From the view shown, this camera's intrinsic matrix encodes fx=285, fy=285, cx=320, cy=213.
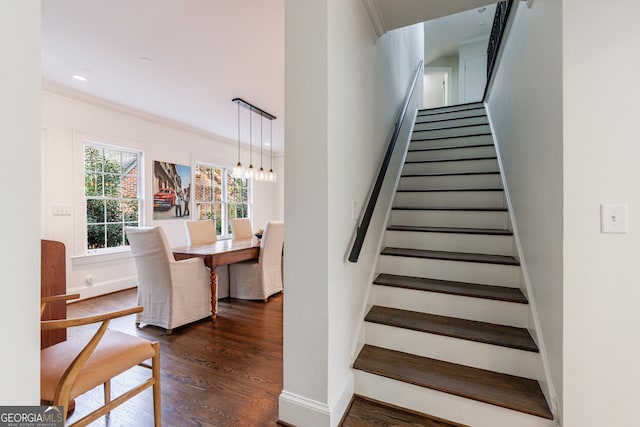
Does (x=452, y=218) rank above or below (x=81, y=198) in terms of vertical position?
below

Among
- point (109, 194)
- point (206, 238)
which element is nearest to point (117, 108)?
point (109, 194)

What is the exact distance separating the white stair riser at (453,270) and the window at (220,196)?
422 centimetres

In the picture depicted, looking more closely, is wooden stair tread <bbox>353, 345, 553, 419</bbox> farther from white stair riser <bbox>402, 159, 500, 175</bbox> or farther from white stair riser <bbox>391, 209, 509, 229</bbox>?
white stair riser <bbox>402, 159, 500, 175</bbox>

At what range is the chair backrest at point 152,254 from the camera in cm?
260

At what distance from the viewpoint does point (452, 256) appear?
2.17 meters

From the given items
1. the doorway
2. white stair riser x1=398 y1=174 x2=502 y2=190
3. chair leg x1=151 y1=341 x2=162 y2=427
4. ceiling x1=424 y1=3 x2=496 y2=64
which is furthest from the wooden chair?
the doorway

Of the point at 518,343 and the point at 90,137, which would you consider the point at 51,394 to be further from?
the point at 90,137

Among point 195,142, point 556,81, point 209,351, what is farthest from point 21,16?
point 195,142

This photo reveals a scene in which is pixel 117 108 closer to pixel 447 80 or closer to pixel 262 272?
pixel 262 272

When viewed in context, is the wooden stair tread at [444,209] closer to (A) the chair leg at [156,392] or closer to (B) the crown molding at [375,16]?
(B) the crown molding at [375,16]

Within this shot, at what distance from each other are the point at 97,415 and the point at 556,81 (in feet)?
8.27

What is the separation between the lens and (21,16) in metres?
0.50

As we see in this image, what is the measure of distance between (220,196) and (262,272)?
2936 millimetres

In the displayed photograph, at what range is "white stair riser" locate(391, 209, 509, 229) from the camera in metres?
2.42
